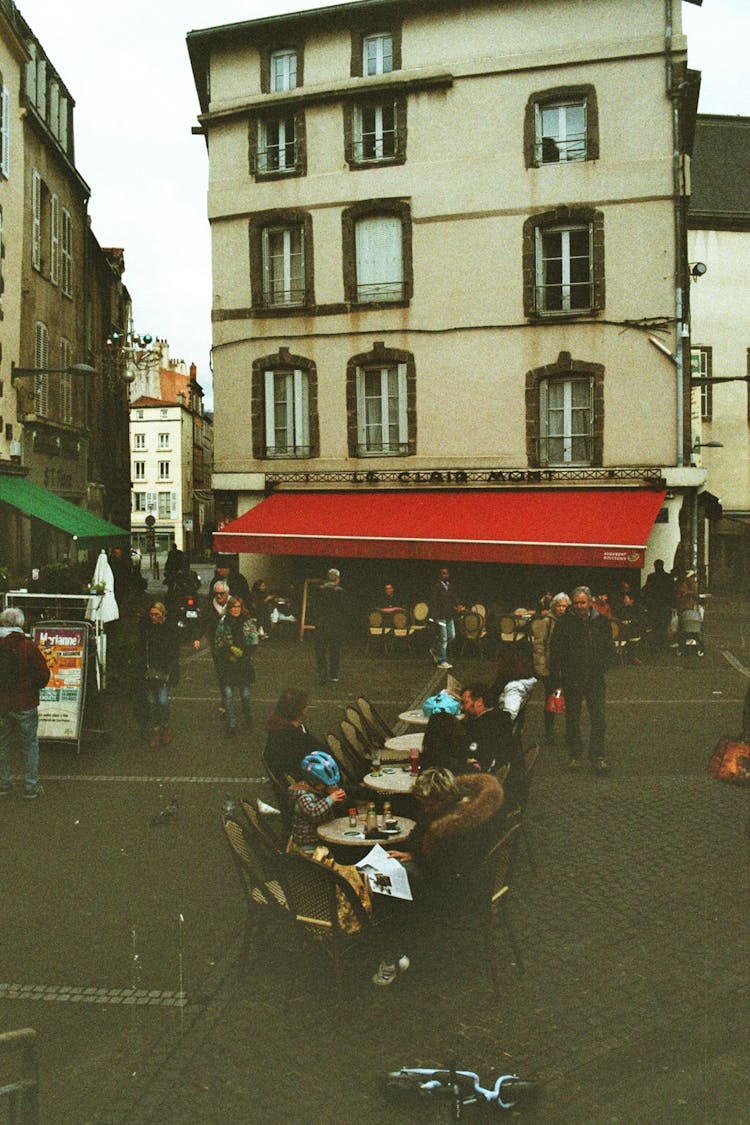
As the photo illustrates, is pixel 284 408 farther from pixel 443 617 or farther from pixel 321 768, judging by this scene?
pixel 321 768

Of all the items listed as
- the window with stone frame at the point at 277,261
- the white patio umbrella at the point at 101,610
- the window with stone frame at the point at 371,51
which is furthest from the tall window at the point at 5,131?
the white patio umbrella at the point at 101,610

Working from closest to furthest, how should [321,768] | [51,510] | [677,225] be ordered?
[321,768] → [677,225] → [51,510]

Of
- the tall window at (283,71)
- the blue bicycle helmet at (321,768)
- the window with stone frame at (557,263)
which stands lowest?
the blue bicycle helmet at (321,768)

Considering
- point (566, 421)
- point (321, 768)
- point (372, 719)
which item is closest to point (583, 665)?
point (372, 719)

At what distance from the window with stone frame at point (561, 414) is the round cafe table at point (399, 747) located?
43.6 ft

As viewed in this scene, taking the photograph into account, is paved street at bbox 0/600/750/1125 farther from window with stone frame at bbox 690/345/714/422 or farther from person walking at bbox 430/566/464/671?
window with stone frame at bbox 690/345/714/422

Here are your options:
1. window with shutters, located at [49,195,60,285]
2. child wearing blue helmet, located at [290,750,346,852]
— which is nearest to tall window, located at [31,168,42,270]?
window with shutters, located at [49,195,60,285]

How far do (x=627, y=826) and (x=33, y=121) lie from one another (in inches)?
859

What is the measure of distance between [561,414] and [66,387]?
13.3 m

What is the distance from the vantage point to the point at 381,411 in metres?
23.0

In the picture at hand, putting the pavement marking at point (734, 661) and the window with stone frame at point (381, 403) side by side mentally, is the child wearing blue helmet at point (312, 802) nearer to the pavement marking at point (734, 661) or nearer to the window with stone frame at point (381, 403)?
the pavement marking at point (734, 661)

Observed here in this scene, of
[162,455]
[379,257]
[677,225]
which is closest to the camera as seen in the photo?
[677,225]

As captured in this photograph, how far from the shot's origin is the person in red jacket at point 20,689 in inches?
365

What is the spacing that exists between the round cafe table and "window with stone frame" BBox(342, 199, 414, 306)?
15.2m
